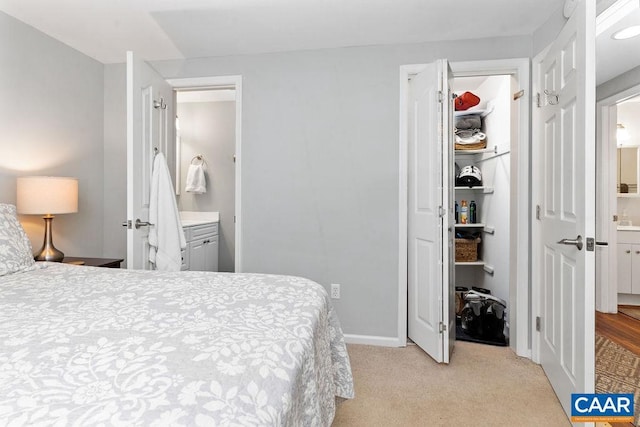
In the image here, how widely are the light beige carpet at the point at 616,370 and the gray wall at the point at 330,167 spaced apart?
1.30 metres

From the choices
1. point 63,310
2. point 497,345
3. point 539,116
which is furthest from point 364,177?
point 63,310

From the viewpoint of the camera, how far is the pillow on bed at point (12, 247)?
170 cm

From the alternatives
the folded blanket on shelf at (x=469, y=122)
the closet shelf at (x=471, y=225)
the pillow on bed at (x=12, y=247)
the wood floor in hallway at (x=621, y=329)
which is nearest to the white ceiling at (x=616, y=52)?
the folded blanket on shelf at (x=469, y=122)

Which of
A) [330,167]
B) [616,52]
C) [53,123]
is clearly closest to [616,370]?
[616,52]

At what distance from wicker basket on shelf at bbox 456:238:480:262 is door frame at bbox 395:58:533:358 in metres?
0.90

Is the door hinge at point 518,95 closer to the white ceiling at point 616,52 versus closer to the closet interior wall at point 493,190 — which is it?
the closet interior wall at point 493,190

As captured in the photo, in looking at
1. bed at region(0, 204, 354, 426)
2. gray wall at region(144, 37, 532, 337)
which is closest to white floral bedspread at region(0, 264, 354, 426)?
bed at region(0, 204, 354, 426)

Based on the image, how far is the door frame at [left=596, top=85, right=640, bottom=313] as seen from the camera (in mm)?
3229

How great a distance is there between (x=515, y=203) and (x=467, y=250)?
1071 millimetres

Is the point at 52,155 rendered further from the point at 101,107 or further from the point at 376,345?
the point at 376,345

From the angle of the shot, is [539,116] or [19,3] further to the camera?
[539,116]

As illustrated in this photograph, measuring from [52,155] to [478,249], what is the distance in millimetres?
3908

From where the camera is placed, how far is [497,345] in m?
2.72

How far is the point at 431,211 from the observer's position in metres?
2.42
